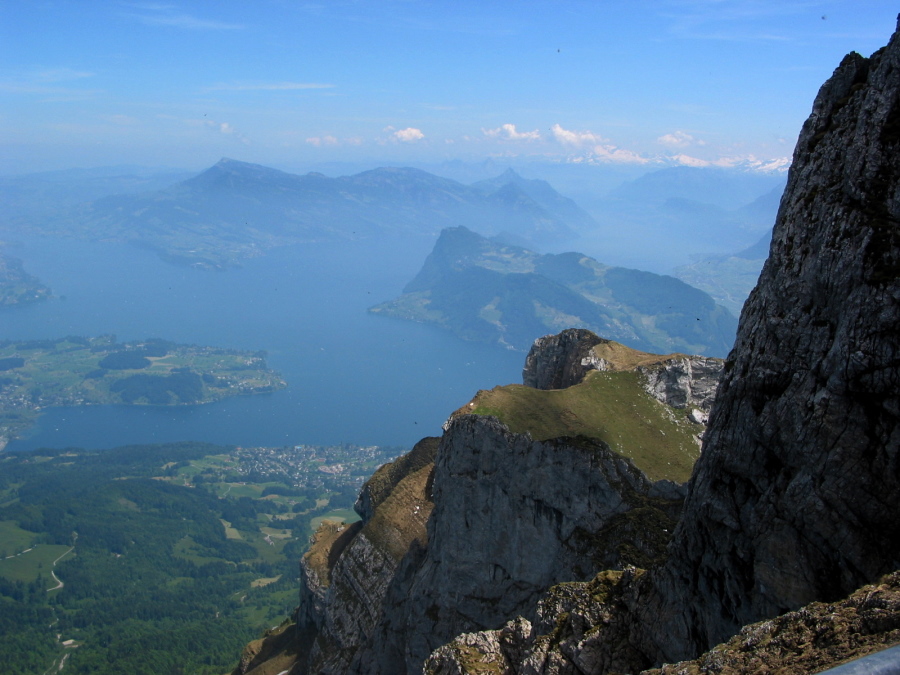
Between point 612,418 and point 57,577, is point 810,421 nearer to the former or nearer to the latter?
point 612,418

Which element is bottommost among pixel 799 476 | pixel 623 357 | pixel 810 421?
pixel 623 357

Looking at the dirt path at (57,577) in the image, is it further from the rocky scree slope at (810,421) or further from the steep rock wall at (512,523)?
the rocky scree slope at (810,421)

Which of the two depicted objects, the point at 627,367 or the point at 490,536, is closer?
the point at 490,536

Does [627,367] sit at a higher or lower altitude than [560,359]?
higher

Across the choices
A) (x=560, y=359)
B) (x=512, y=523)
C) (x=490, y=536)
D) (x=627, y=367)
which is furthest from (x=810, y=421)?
(x=560, y=359)

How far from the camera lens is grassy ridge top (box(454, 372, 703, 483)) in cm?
3612

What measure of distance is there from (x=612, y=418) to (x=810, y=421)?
24.9 meters

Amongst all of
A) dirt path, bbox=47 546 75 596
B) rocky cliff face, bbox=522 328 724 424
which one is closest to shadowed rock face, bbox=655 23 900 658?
rocky cliff face, bbox=522 328 724 424

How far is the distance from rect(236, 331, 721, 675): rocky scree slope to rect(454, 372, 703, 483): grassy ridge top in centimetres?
20

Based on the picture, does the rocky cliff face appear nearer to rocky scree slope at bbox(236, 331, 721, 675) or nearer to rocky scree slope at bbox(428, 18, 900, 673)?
rocky scree slope at bbox(236, 331, 721, 675)

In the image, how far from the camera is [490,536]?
3728 cm

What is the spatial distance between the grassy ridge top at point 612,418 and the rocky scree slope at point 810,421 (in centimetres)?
1690

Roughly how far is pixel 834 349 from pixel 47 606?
134 metres

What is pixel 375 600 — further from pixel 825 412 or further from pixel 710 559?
pixel 825 412
